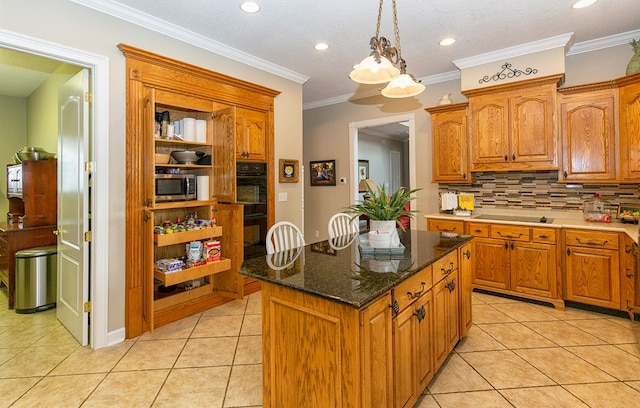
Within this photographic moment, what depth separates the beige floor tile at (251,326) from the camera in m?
2.89

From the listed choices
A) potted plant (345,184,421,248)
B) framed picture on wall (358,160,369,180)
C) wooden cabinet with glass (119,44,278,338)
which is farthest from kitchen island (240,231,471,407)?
framed picture on wall (358,160,369,180)

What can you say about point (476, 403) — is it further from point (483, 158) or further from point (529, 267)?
point (483, 158)

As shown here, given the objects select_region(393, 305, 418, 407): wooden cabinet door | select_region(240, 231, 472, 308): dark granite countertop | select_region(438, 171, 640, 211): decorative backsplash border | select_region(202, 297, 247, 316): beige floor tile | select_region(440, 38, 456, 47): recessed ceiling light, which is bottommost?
select_region(202, 297, 247, 316): beige floor tile

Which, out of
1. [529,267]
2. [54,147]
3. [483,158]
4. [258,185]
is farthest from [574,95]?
[54,147]

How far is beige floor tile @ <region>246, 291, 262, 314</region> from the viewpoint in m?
3.39

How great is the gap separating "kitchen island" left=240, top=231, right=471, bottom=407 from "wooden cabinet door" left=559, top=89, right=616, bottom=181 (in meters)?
2.37

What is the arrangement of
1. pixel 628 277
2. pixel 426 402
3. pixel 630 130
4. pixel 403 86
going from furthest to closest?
pixel 630 130 → pixel 628 277 → pixel 403 86 → pixel 426 402

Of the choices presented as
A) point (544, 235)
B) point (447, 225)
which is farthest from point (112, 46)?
point (544, 235)

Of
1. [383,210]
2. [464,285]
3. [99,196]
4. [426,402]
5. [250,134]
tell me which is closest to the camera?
[426,402]

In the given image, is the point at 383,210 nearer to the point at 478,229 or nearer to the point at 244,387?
the point at 244,387

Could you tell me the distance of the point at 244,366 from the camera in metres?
2.37

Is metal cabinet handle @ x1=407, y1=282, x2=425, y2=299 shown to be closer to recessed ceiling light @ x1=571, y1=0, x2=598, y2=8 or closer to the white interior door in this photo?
the white interior door

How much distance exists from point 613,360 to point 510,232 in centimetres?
142

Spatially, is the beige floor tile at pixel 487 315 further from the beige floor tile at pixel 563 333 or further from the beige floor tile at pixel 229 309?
the beige floor tile at pixel 229 309
